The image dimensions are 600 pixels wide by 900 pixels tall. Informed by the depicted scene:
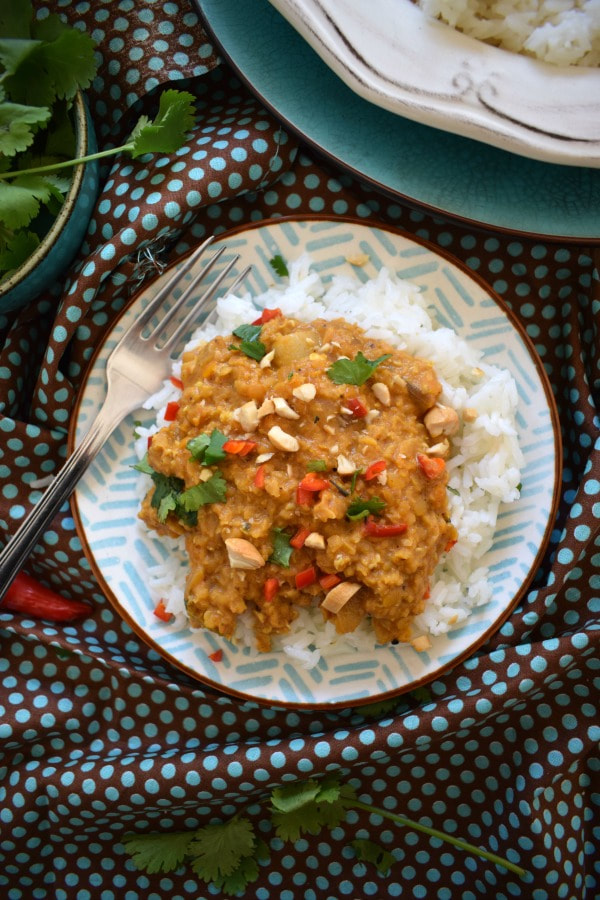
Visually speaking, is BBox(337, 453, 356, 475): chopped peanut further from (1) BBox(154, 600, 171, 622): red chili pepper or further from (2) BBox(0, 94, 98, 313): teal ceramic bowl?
(2) BBox(0, 94, 98, 313): teal ceramic bowl

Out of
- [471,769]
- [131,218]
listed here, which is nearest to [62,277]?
[131,218]

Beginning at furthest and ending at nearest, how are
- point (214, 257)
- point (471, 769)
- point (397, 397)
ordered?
1. point (471, 769)
2. point (214, 257)
3. point (397, 397)

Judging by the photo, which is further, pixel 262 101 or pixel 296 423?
pixel 262 101

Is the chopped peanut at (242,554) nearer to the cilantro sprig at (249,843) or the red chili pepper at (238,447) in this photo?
the red chili pepper at (238,447)

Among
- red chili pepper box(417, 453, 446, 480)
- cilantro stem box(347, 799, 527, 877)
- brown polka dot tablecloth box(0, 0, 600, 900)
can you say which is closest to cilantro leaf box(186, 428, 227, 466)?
red chili pepper box(417, 453, 446, 480)

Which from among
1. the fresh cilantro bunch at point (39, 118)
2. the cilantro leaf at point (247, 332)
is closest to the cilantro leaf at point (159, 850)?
the cilantro leaf at point (247, 332)

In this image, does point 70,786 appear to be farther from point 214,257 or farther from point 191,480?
point 214,257
